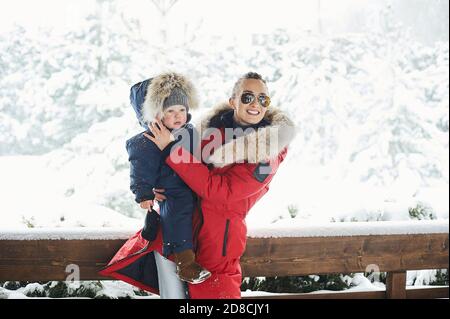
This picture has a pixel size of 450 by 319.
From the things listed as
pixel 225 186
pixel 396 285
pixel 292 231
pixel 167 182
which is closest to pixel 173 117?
pixel 167 182

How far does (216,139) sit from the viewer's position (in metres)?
2.12

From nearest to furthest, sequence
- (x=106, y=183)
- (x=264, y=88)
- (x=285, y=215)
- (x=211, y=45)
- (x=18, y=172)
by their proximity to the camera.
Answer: (x=264, y=88), (x=285, y=215), (x=106, y=183), (x=18, y=172), (x=211, y=45)

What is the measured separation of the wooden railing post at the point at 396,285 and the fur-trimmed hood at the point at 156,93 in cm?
164

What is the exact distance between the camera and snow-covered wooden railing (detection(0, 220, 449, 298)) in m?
2.51

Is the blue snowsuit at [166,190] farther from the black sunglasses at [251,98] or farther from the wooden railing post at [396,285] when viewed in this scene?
the wooden railing post at [396,285]

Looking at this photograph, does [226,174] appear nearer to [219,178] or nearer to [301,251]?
[219,178]

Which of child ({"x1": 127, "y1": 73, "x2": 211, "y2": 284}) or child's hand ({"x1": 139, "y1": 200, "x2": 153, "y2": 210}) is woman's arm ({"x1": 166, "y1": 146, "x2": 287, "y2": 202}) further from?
child's hand ({"x1": 139, "y1": 200, "x2": 153, "y2": 210})

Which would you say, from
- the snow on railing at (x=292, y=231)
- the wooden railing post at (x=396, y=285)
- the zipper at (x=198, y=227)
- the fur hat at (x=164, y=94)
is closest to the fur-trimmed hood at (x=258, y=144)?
the zipper at (x=198, y=227)

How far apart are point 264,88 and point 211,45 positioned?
7.21 metres

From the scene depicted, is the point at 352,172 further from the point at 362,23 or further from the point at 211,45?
the point at 211,45

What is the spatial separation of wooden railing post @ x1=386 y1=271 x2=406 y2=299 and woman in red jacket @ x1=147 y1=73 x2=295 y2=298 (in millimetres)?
1224

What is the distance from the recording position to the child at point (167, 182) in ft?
6.56

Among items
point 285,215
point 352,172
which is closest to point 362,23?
point 352,172

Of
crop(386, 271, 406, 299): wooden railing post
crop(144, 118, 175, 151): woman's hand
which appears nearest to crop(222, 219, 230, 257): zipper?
crop(144, 118, 175, 151): woman's hand
